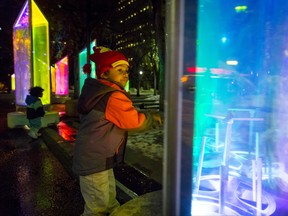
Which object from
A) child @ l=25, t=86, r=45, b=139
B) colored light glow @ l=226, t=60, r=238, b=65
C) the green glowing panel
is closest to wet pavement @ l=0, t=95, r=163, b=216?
child @ l=25, t=86, r=45, b=139

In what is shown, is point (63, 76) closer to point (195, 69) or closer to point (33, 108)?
point (33, 108)

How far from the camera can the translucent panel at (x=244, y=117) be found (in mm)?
2113

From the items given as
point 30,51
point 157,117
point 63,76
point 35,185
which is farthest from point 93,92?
point 63,76

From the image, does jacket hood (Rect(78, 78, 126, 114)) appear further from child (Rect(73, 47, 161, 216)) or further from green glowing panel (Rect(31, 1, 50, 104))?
green glowing panel (Rect(31, 1, 50, 104))

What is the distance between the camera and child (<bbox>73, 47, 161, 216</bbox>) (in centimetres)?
253

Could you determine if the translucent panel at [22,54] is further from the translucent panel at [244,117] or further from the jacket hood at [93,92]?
the translucent panel at [244,117]

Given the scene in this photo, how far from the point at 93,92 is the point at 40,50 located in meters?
9.60

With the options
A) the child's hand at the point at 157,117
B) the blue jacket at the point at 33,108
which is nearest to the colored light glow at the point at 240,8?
the child's hand at the point at 157,117

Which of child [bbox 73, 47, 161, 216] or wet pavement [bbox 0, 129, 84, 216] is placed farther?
wet pavement [bbox 0, 129, 84, 216]

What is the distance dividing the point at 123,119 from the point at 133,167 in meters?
2.92

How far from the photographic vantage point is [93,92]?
2568 millimetres

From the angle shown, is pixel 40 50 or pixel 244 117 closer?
pixel 244 117

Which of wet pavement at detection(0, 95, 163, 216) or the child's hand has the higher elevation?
the child's hand

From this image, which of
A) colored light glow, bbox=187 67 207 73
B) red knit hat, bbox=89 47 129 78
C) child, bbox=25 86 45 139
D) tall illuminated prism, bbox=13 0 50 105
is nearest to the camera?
colored light glow, bbox=187 67 207 73
